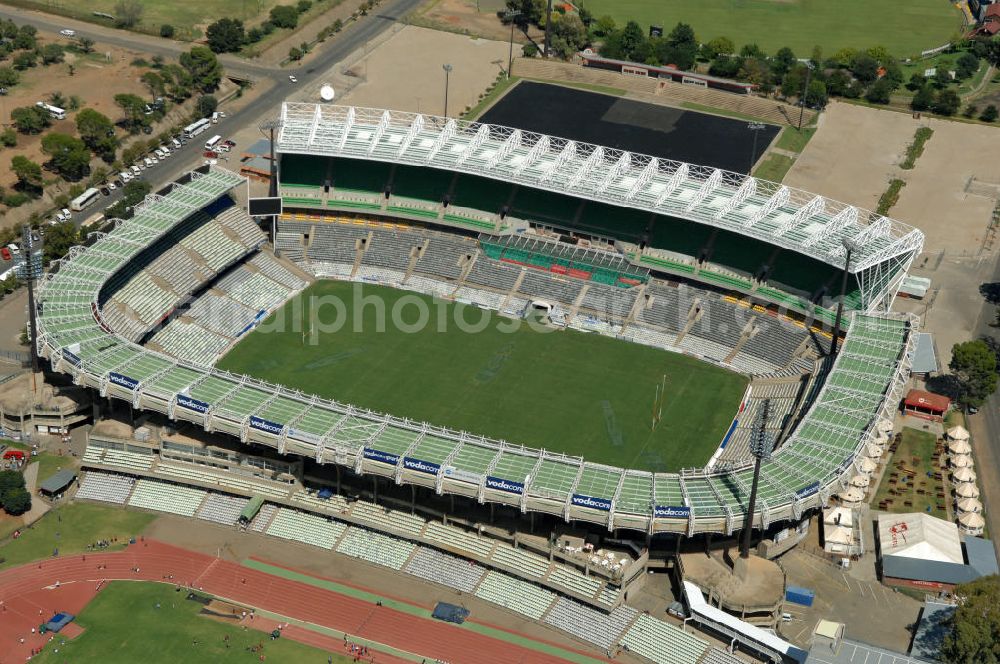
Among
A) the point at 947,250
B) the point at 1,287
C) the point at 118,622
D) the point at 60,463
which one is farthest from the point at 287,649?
the point at 947,250

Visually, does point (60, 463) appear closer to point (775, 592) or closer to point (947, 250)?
point (775, 592)

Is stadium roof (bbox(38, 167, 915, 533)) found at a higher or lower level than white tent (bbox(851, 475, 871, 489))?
higher

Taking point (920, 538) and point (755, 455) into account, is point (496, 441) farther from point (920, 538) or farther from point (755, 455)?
point (920, 538)

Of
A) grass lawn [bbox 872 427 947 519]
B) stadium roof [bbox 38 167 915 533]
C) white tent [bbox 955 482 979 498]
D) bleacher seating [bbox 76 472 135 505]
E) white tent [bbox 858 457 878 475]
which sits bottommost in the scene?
bleacher seating [bbox 76 472 135 505]

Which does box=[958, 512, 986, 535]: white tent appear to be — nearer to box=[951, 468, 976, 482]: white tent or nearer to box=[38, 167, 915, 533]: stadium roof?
box=[951, 468, 976, 482]: white tent

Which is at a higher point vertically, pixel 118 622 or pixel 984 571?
pixel 984 571

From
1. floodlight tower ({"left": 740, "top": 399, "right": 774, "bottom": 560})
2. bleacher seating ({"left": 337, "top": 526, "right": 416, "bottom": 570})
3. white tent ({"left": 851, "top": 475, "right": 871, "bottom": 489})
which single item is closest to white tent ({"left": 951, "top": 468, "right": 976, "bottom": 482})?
white tent ({"left": 851, "top": 475, "right": 871, "bottom": 489})

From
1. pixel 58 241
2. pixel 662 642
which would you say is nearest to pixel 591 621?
pixel 662 642
